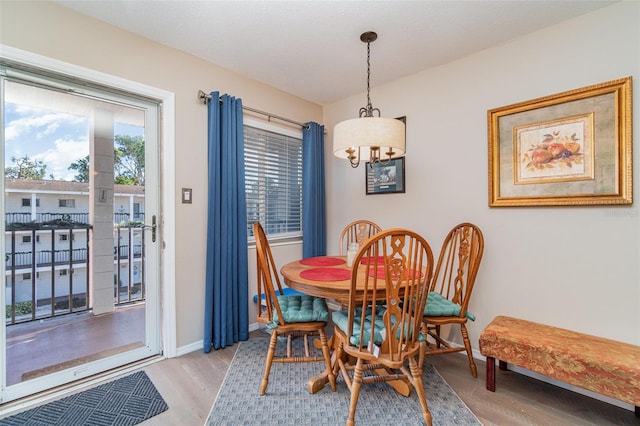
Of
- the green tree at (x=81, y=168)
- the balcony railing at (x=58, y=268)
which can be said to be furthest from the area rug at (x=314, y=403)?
the green tree at (x=81, y=168)

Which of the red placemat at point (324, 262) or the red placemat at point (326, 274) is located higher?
the red placemat at point (324, 262)

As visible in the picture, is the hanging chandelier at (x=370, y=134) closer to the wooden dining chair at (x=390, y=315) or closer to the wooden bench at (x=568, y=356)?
the wooden dining chair at (x=390, y=315)

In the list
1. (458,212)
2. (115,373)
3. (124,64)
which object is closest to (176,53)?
(124,64)

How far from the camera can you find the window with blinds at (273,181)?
3.06m

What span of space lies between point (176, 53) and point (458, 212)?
2.76 m

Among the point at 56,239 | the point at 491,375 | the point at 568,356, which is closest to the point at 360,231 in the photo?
the point at 491,375

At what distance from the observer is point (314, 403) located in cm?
178

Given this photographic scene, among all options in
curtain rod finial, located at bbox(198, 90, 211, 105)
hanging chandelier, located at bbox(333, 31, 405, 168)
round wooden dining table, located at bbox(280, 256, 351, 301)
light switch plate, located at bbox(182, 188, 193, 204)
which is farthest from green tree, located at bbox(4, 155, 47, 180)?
hanging chandelier, located at bbox(333, 31, 405, 168)

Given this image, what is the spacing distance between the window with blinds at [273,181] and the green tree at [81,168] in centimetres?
129

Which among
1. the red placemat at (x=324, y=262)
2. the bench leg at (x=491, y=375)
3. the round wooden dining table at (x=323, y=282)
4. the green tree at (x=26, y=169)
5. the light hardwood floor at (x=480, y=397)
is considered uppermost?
the green tree at (x=26, y=169)

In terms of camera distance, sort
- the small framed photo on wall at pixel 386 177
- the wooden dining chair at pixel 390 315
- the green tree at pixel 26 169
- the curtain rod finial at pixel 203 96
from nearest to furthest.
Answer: the wooden dining chair at pixel 390 315, the green tree at pixel 26 169, the curtain rod finial at pixel 203 96, the small framed photo on wall at pixel 386 177

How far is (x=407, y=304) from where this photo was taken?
154 centimetres

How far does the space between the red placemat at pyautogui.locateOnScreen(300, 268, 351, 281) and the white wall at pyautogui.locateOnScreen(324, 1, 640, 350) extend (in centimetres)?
114

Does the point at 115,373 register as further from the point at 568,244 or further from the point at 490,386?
the point at 568,244
